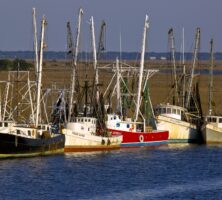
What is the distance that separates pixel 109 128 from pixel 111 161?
10321 mm

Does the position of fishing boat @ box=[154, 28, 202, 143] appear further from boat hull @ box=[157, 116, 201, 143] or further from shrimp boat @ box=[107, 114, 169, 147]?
shrimp boat @ box=[107, 114, 169, 147]

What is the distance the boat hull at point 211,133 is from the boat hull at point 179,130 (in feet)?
4.35

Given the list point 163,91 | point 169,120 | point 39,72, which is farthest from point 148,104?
point 163,91

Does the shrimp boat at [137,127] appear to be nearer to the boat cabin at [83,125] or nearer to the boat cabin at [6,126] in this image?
the boat cabin at [83,125]

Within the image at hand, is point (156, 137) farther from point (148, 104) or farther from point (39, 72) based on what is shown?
point (39, 72)

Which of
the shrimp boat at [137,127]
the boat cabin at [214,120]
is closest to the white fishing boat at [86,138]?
the shrimp boat at [137,127]

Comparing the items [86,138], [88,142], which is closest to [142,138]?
[88,142]

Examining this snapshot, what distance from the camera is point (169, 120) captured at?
106000 mm

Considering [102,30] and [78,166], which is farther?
[102,30]

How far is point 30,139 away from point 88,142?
7.43 meters

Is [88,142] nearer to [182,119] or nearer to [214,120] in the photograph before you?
[182,119]

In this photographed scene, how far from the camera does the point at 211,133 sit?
10612 cm

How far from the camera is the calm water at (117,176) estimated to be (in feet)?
233

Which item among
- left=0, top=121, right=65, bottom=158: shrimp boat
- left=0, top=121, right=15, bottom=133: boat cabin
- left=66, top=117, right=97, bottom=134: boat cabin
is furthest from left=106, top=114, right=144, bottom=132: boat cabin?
left=0, top=121, right=15, bottom=133: boat cabin
